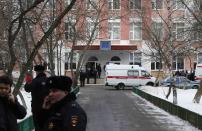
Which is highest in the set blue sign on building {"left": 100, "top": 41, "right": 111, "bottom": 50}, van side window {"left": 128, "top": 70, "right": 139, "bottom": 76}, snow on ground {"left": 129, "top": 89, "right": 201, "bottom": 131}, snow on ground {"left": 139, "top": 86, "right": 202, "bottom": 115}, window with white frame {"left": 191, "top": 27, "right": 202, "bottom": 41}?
blue sign on building {"left": 100, "top": 41, "right": 111, "bottom": 50}

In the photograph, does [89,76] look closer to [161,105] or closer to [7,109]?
[161,105]

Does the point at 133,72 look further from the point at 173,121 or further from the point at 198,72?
the point at 173,121

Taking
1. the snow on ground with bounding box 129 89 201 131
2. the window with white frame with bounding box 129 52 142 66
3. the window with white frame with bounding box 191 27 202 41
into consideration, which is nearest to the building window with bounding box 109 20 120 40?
the window with white frame with bounding box 129 52 142 66

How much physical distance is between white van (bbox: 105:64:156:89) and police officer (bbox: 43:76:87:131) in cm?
4831

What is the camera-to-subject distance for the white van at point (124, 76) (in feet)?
176

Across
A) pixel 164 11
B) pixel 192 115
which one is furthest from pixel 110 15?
pixel 192 115

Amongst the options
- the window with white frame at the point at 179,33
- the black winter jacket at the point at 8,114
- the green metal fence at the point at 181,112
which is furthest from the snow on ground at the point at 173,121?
the black winter jacket at the point at 8,114

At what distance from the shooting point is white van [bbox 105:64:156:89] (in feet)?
176

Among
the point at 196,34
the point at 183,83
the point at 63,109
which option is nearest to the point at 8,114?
the point at 63,109

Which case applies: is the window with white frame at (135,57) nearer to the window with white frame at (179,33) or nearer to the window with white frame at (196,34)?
the window with white frame at (179,33)

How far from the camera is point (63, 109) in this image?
4.86 metres

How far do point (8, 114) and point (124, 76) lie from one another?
153 ft

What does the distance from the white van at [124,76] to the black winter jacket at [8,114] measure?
46113 mm

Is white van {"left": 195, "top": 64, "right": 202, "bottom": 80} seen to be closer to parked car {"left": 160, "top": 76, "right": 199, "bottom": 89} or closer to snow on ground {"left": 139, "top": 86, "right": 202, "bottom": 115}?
parked car {"left": 160, "top": 76, "right": 199, "bottom": 89}
